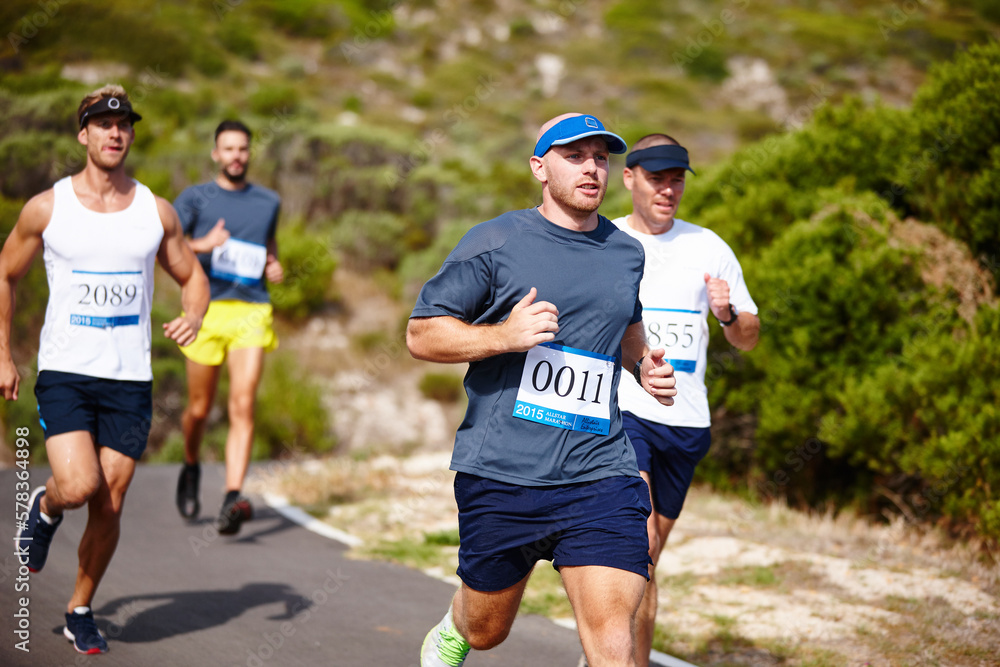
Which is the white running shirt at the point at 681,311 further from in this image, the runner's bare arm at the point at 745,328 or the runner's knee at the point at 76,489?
the runner's knee at the point at 76,489

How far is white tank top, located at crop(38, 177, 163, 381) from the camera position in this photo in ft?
14.2

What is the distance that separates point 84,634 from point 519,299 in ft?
9.40

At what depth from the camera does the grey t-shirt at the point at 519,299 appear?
3.13m

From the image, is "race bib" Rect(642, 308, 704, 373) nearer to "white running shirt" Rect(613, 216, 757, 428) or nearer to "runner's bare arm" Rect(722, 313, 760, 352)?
"white running shirt" Rect(613, 216, 757, 428)

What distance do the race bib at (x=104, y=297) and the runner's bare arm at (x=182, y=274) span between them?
0.62 ft

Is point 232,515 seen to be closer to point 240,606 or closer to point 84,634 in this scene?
point 240,606

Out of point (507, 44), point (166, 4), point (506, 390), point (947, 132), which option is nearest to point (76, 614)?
point (506, 390)

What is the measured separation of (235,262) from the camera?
23.2 ft

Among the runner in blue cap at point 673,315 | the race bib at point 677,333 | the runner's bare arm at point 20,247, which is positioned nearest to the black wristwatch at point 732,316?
the runner in blue cap at point 673,315

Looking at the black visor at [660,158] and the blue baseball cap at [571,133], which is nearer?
the blue baseball cap at [571,133]

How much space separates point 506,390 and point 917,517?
18.9 ft

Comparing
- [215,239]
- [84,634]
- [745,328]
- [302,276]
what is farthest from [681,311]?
[302,276]

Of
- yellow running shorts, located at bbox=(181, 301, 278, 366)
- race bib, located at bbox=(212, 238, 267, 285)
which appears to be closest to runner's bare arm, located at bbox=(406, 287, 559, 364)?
yellow running shorts, located at bbox=(181, 301, 278, 366)

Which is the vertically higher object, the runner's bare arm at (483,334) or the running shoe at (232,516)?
the runner's bare arm at (483,334)
